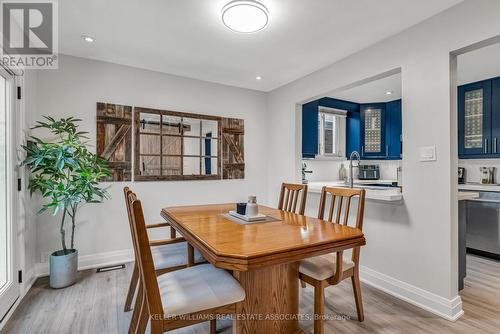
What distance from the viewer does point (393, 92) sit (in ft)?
13.9

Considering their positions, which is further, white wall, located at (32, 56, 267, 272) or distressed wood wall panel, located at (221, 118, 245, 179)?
distressed wood wall panel, located at (221, 118, 245, 179)

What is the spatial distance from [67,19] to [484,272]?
500 centimetres

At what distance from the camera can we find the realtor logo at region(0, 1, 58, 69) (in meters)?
2.06

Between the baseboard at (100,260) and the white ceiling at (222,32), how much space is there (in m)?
2.35

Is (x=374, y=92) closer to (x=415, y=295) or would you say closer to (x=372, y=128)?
(x=372, y=128)

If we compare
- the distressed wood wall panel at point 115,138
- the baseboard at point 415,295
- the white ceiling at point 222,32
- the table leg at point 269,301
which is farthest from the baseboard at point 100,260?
the baseboard at point 415,295

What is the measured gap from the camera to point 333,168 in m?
4.97

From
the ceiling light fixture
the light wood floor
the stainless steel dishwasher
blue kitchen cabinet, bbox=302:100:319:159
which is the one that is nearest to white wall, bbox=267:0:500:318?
the light wood floor

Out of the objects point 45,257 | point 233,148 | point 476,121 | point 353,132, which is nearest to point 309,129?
point 233,148

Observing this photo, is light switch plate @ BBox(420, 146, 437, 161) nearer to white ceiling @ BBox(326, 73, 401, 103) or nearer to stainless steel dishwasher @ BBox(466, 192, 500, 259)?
white ceiling @ BBox(326, 73, 401, 103)

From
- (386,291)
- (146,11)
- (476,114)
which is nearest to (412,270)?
(386,291)

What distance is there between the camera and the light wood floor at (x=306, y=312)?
1.88 meters

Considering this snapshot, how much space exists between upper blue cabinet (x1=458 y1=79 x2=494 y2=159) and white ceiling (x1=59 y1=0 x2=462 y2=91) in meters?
2.41

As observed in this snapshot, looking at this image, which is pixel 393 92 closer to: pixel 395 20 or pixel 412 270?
pixel 395 20
